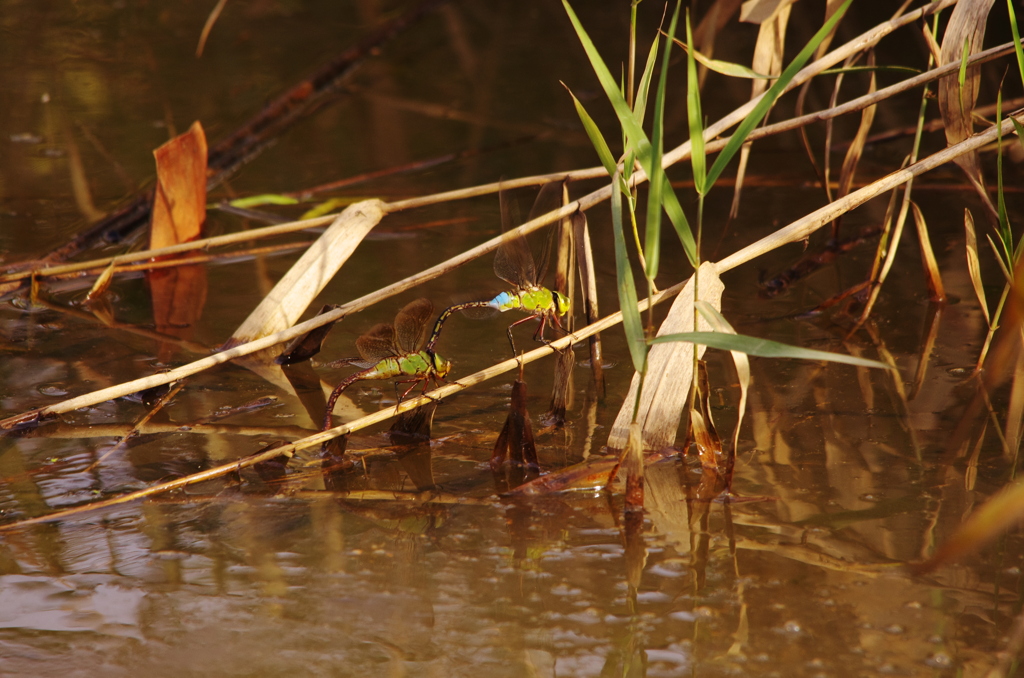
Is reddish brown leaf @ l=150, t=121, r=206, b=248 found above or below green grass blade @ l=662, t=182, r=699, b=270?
above

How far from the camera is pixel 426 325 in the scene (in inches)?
78.0

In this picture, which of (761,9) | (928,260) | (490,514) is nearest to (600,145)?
(490,514)

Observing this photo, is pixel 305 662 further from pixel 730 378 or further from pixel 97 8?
pixel 97 8

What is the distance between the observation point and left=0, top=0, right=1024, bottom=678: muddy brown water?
4.55ft

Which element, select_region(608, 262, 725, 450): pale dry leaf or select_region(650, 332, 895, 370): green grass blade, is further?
select_region(608, 262, 725, 450): pale dry leaf

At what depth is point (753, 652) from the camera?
53.6 inches

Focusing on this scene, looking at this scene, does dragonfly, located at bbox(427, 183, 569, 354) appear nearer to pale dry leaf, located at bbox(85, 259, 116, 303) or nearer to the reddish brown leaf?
pale dry leaf, located at bbox(85, 259, 116, 303)

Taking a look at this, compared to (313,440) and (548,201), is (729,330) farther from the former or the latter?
(313,440)

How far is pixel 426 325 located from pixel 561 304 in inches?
12.2

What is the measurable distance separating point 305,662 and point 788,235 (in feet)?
4.26

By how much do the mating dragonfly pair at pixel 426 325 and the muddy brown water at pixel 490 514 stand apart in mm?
153

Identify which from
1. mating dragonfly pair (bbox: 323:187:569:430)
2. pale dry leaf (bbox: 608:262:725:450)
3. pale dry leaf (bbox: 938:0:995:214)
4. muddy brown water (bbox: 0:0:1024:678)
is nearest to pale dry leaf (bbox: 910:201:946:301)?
muddy brown water (bbox: 0:0:1024:678)

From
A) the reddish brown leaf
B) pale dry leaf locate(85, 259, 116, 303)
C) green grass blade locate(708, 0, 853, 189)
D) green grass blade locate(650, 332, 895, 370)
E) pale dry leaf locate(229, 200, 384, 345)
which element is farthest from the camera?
the reddish brown leaf

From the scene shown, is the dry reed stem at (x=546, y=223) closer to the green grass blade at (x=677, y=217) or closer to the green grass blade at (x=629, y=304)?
the green grass blade at (x=677, y=217)
